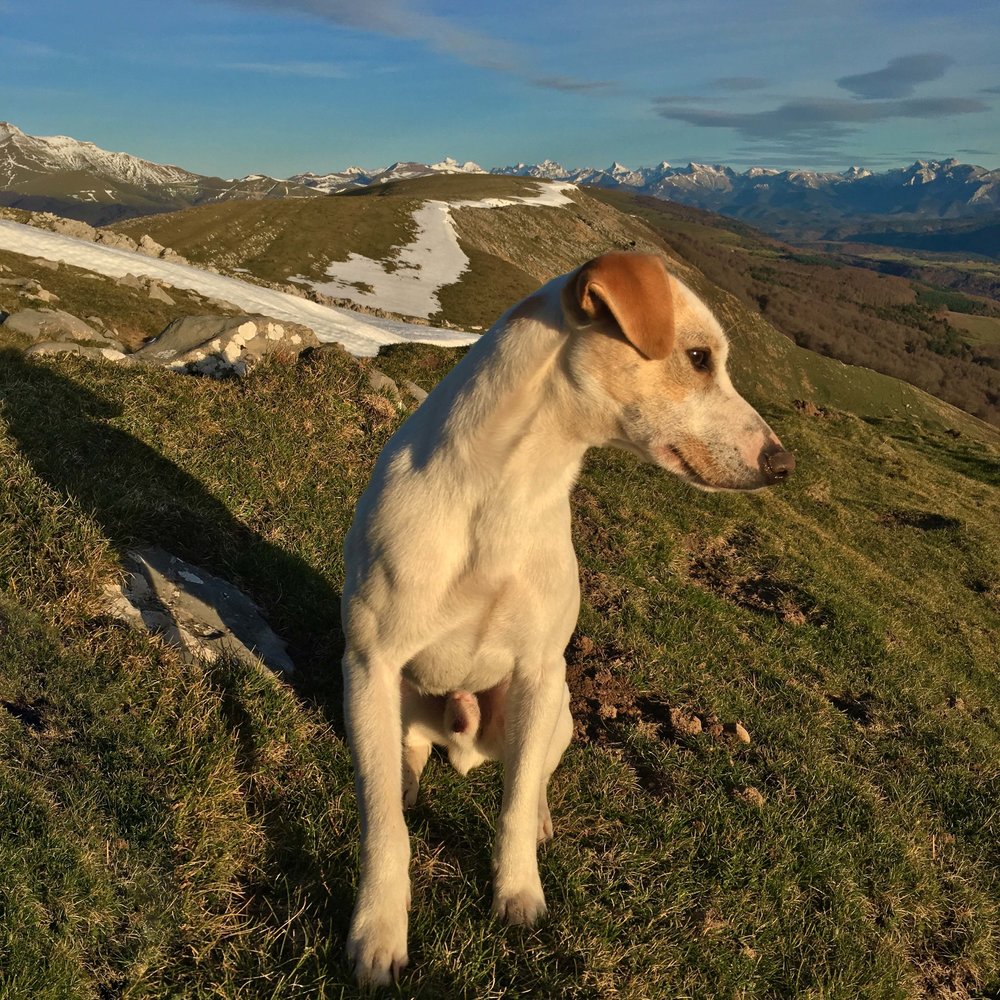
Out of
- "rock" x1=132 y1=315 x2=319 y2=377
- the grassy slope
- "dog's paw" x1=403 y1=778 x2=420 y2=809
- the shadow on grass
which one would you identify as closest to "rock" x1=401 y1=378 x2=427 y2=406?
the grassy slope

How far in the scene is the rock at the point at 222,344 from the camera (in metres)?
11.3

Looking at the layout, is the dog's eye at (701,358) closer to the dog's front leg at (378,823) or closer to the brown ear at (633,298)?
the brown ear at (633,298)

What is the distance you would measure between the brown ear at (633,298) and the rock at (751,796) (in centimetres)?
366

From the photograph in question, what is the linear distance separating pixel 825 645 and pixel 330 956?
841 cm

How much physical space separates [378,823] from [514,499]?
1714 mm

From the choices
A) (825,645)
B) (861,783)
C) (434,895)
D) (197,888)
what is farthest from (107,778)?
(825,645)

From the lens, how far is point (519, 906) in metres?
3.70

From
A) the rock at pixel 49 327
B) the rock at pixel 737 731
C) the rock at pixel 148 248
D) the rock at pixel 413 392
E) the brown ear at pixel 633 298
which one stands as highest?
the brown ear at pixel 633 298

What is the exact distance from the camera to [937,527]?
60.6 ft

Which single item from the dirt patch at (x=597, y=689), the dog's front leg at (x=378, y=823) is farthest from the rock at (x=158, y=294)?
the dog's front leg at (x=378, y=823)

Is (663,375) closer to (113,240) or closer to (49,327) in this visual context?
(49,327)

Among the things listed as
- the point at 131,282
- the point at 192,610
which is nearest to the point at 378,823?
the point at 192,610

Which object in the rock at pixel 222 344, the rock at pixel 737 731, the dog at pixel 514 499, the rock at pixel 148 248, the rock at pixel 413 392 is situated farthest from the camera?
the rock at pixel 148 248

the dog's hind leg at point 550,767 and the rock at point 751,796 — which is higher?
the dog's hind leg at point 550,767
